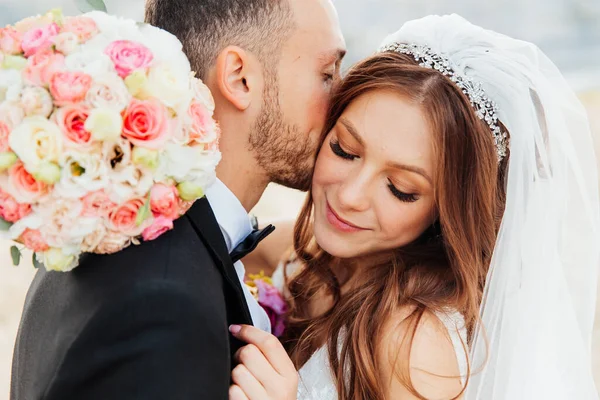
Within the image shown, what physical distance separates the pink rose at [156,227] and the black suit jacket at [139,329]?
0.14 feet

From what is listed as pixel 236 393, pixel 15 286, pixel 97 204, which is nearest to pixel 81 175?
pixel 97 204

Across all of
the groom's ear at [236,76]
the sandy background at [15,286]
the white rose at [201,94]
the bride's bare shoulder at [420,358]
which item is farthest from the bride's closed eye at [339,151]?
the sandy background at [15,286]

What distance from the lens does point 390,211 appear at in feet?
8.55

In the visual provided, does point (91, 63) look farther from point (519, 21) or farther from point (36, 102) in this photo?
point (519, 21)

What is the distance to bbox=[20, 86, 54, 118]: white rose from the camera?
1.75 m

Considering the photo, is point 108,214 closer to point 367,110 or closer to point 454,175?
point 367,110

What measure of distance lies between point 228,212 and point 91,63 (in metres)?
0.81

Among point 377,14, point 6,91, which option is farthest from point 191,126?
point 377,14

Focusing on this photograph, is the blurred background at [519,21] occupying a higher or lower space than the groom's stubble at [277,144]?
lower

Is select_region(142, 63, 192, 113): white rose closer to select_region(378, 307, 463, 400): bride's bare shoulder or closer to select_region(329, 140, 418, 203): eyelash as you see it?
select_region(329, 140, 418, 203): eyelash

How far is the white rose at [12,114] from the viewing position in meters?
1.76

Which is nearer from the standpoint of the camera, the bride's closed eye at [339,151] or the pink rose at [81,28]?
the pink rose at [81,28]

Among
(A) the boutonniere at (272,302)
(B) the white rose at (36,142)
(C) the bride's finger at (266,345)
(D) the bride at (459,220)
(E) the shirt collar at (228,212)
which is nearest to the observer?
(B) the white rose at (36,142)

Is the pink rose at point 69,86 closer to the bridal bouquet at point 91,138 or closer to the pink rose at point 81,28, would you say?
the bridal bouquet at point 91,138
